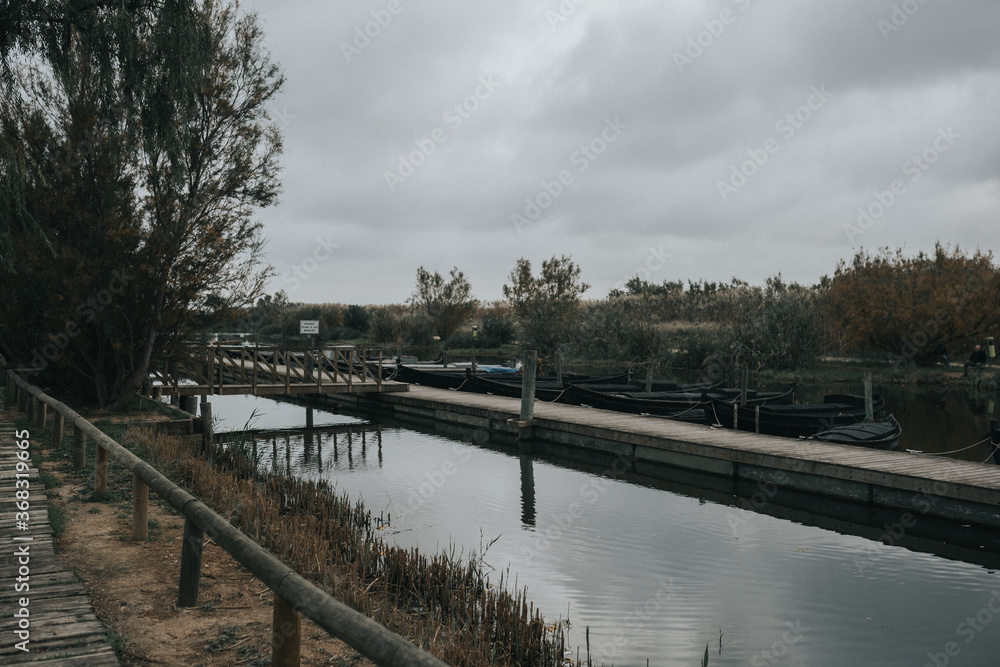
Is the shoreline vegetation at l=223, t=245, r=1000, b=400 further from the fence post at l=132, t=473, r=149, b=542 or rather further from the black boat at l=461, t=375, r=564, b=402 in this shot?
the fence post at l=132, t=473, r=149, b=542

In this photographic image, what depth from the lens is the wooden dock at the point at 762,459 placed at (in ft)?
31.3

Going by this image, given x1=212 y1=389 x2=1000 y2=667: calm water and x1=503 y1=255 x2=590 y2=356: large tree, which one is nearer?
x1=212 y1=389 x2=1000 y2=667: calm water

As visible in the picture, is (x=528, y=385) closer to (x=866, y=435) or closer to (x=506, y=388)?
(x=506, y=388)

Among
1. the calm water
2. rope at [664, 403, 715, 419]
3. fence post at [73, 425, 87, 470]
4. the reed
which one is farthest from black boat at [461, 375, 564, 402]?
fence post at [73, 425, 87, 470]

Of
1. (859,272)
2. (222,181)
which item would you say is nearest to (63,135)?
(222,181)

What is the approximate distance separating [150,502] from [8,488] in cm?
133

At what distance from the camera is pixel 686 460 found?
1295cm

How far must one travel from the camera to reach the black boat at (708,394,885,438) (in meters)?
14.0

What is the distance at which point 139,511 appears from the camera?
19.6 feet

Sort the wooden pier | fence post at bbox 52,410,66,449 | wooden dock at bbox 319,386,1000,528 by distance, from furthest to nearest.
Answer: the wooden pier, fence post at bbox 52,410,66,449, wooden dock at bbox 319,386,1000,528

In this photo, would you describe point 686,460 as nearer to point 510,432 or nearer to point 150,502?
point 510,432

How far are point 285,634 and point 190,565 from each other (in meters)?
1.59

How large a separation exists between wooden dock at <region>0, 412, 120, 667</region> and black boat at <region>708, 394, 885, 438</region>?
40.2 ft

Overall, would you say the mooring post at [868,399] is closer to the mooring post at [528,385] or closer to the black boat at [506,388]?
the mooring post at [528,385]
